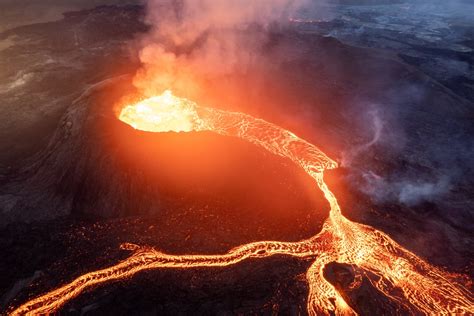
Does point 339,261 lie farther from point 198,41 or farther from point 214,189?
point 198,41

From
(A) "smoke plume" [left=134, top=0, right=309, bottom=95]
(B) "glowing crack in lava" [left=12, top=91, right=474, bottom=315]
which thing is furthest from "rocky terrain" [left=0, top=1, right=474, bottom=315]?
(A) "smoke plume" [left=134, top=0, right=309, bottom=95]

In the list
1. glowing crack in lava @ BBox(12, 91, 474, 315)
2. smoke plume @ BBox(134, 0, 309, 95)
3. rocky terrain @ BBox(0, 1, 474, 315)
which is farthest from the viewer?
smoke plume @ BBox(134, 0, 309, 95)

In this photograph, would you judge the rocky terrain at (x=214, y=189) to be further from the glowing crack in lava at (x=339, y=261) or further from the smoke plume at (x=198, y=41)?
the smoke plume at (x=198, y=41)

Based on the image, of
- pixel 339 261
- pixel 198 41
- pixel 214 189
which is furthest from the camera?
pixel 198 41

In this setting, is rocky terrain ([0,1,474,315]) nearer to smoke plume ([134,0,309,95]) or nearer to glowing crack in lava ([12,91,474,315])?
glowing crack in lava ([12,91,474,315])

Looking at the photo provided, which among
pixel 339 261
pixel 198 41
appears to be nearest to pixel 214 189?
pixel 339 261

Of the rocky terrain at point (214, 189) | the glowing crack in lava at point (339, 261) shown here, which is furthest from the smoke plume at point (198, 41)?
the glowing crack in lava at point (339, 261)

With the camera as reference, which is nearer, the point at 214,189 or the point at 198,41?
the point at 214,189

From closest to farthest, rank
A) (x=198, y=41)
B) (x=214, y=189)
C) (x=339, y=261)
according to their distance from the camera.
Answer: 1. (x=339, y=261)
2. (x=214, y=189)
3. (x=198, y=41)
